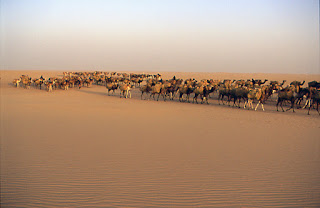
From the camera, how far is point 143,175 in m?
5.98

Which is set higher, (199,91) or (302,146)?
(199,91)

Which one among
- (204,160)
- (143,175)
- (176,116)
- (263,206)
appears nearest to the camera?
(263,206)

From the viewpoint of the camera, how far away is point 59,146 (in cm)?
812

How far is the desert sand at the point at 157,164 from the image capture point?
4.93 meters

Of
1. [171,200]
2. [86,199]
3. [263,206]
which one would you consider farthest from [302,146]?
[86,199]

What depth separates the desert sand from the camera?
493cm

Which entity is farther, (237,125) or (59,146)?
(237,125)

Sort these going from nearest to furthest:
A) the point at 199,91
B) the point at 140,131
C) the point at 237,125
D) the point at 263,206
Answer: the point at 263,206 < the point at 140,131 < the point at 237,125 < the point at 199,91

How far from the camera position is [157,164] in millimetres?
6707

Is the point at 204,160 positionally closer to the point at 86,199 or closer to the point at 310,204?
the point at 310,204

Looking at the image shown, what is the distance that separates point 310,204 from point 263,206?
106cm

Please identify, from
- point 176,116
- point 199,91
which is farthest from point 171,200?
point 199,91

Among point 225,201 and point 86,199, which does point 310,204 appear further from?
point 86,199

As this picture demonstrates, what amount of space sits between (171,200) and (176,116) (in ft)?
31.5
